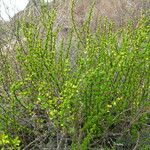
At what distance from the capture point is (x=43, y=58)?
365 centimetres

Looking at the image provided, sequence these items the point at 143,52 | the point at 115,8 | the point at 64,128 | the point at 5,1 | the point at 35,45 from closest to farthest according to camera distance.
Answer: the point at 64,128, the point at 143,52, the point at 35,45, the point at 5,1, the point at 115,8

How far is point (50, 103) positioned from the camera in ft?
10.8

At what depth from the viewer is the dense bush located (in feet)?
11.0

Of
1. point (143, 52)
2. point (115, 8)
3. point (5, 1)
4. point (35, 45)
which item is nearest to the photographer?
point (143, 52)

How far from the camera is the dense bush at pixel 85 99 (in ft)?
11.0

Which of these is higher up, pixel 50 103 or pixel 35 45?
pixel 35 45

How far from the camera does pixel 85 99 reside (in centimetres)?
346

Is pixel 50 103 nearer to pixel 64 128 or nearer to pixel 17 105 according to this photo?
pixel 64 128

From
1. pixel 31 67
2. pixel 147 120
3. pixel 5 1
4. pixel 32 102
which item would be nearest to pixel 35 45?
pixel 31 67

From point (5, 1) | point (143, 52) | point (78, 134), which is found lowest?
point (78, 134)

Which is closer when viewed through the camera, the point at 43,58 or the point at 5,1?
the point at 43,58

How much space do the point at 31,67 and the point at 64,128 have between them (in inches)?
27.9

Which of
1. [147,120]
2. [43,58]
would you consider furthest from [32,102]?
[147,120]

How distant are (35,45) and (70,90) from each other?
3.08 ft
